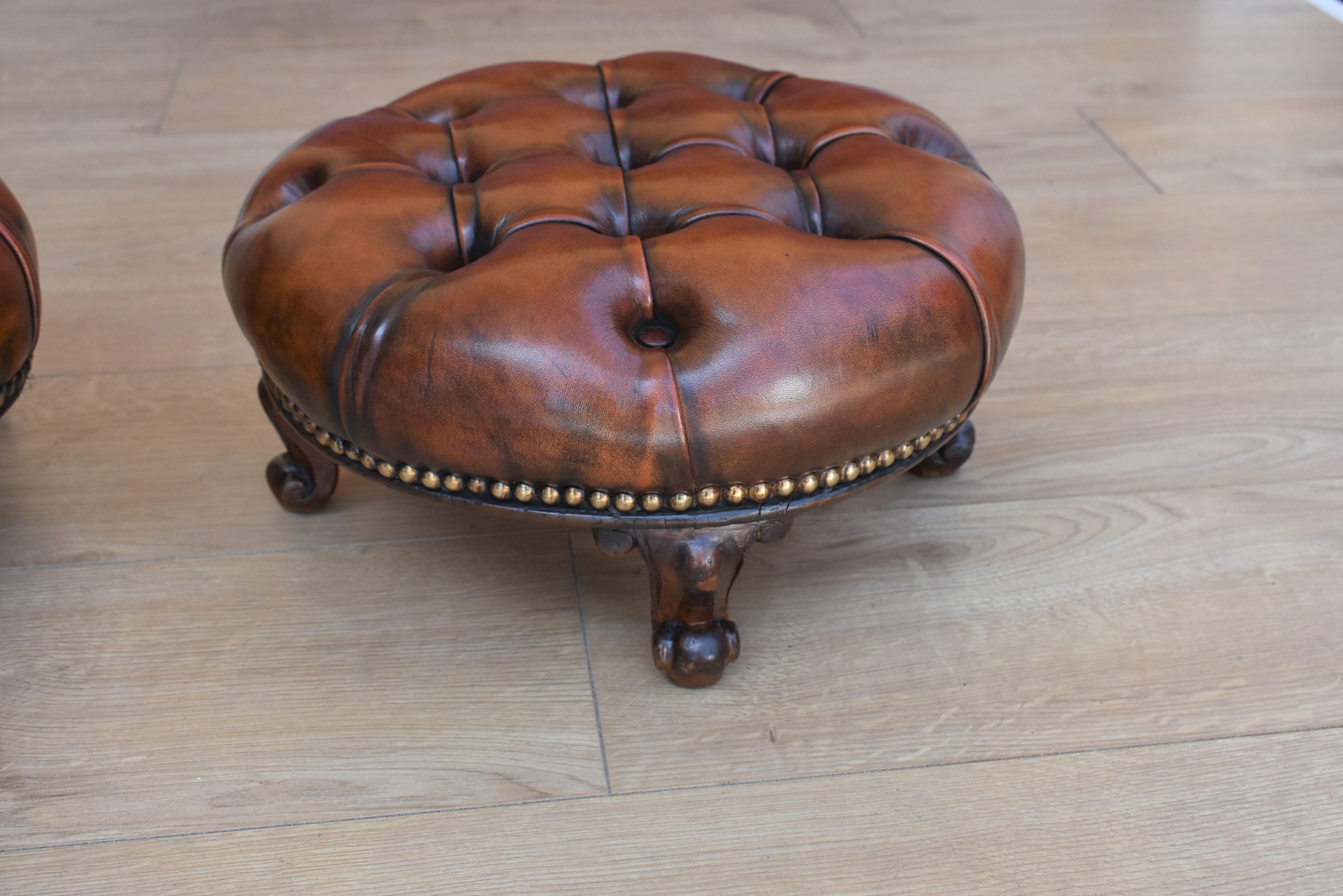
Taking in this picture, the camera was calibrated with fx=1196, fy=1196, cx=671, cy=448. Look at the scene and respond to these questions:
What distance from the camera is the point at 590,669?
3.24 ft

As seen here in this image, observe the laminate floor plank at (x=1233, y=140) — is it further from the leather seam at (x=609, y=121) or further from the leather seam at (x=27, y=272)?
the leather seam at (x=27, y=272)

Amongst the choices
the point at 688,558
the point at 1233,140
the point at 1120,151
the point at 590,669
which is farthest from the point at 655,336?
the point at 1233,140

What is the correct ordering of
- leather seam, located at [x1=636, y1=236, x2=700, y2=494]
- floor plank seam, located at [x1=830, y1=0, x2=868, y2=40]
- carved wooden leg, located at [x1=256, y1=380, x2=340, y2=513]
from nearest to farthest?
leather seam, located at [x1=636, y1=236, x2=700, y2=494]
carved wooden leg, located at [x1=256, y1=380, x2=340, y2=513]
floor plank seam, located at [x1=830, y1=0, x2=868, y2=40]

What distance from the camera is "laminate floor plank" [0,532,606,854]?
0.88 meters

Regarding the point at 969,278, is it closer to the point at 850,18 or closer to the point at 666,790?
the point at 666,790

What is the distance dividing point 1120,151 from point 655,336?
49.2 inches

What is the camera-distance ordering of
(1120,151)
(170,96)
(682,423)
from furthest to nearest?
(170,96), (1120,151), (682,423)

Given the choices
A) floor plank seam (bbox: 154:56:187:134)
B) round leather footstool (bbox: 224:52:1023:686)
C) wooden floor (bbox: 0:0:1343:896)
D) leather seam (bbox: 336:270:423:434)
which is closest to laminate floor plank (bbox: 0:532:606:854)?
wooden floor (bbox: 0:0:1343:896)

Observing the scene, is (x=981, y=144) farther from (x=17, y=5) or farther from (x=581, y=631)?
(x=17, y=5)

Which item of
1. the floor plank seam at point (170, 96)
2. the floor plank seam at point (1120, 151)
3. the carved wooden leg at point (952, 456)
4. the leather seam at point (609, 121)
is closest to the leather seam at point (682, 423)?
the leather seam at point (609, 121)

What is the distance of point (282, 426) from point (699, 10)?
1564 millimetres

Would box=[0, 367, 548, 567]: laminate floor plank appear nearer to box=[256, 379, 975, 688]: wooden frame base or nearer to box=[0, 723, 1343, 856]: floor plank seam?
box=[256, 379, 975, 688]: wooden frame base

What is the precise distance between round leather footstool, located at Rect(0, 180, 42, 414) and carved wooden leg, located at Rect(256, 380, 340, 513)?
0.62 feet

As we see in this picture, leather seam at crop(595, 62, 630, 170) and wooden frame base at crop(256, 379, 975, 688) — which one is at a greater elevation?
leather seam at crop(595, 62, 630, 170)
